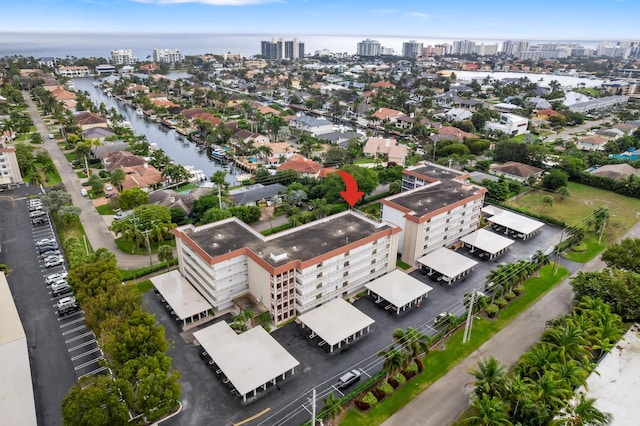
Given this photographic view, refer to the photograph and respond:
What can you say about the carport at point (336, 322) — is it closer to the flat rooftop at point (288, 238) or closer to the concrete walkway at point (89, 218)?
the flat rooftop at point (288, 238)

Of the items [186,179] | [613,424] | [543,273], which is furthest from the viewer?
[186,179]

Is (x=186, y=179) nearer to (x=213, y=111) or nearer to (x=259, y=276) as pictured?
(x=259, y=276)

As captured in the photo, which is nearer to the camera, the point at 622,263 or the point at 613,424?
the point at 613,424

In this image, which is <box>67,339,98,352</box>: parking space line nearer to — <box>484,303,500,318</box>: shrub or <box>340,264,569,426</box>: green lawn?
<box>340,264,569,426</box>: green lawn

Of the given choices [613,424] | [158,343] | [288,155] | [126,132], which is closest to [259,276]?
[158,343]

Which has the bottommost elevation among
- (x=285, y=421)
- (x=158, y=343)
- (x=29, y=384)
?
(x=285, y=421)

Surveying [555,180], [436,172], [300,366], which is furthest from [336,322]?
[555,180]

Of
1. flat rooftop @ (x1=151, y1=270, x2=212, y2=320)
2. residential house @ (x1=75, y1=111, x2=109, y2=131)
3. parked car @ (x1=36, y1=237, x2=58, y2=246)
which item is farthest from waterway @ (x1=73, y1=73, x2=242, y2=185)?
flat rooftop @ (x1=151, y1=270, x2=212, y2=320)
